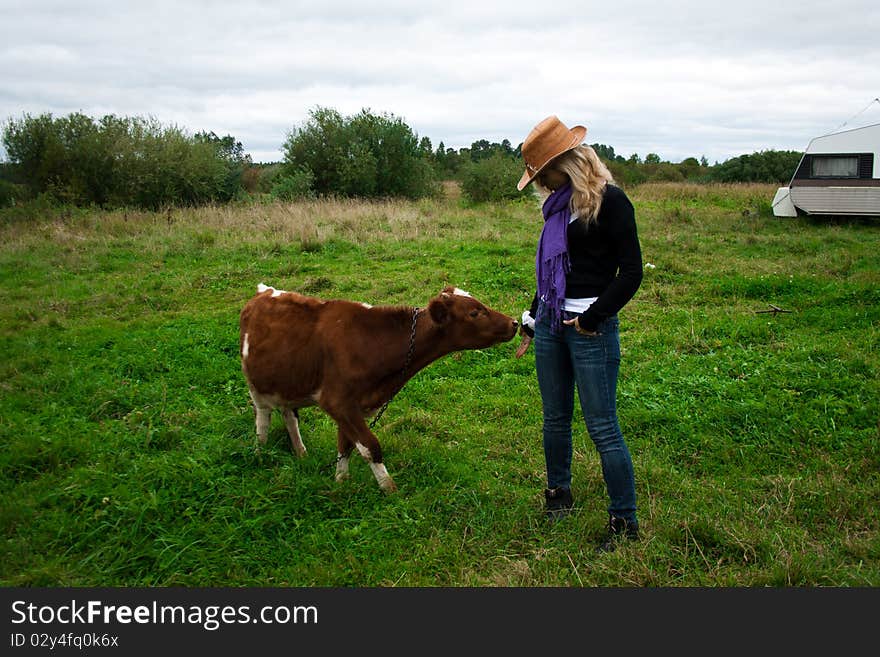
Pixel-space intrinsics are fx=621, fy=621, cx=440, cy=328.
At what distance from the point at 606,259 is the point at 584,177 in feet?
1.50

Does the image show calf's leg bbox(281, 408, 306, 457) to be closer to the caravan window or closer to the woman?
the woman

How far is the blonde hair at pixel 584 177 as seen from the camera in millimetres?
3260

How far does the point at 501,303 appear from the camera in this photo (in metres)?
9.21

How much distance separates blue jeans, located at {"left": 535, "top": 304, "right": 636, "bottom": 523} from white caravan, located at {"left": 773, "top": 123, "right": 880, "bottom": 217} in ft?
50.1

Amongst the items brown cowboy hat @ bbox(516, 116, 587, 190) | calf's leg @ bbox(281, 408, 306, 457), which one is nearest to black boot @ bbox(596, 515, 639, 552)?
brown cowboy hat @ bbox(516, 116, 587, 190)

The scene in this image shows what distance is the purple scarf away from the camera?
343cm

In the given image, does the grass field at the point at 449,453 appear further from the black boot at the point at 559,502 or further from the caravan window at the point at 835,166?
the caravan window at the point at 835,166

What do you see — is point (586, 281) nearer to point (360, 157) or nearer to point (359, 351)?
point (359, 351)

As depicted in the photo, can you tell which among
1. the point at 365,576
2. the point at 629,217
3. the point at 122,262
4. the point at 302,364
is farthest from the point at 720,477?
the point at 122,262

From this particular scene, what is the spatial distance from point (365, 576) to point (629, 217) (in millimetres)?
2448

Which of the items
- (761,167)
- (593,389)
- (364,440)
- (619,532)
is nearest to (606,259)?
(593,389)

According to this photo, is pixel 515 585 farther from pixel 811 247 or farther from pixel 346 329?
pixel 811 247

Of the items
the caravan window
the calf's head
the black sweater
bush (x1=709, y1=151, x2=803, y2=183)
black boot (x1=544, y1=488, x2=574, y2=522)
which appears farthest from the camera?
bush (x1=709, y1=151, x2=803, y2=183)

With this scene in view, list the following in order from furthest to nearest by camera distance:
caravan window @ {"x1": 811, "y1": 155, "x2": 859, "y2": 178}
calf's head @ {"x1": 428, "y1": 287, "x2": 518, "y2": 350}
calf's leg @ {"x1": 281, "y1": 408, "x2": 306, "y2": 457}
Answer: caravan window @ {"x1": 811, "y1": 155, "x2": 859, "y2": 178} → calf's leg @ {"x1": 281, "y1": 408, "x2": 306, "y2": 457} → calf's head @ {"x1": 428, "y1": 287, "x2": 518, "y2": 350}
